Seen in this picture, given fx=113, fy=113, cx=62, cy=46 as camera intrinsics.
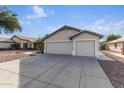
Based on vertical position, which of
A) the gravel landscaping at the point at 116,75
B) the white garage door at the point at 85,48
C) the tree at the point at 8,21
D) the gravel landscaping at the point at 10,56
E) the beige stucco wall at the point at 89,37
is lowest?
the gravel landscaping at the point at 116,75

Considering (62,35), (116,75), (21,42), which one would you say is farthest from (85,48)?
(21,42)

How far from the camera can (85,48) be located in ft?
46.0

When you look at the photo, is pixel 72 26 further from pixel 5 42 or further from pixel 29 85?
pixel 5 42

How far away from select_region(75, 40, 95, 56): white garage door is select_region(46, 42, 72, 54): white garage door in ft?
4.90

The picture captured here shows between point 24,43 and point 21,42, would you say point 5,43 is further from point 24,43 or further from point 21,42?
point 24,43

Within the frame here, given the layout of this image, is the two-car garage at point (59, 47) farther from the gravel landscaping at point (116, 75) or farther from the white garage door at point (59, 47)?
the gravel landscaping at point (116, 75)

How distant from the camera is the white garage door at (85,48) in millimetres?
13640

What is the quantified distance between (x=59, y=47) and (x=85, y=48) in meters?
4.24

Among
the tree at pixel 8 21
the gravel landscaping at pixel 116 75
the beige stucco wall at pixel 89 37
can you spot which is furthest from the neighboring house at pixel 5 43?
the gravel landscaping at pixel 116 75

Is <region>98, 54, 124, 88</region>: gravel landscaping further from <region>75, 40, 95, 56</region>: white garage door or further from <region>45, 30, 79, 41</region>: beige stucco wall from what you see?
<region>45, 30, 79, 41</region>: beige stucco wall

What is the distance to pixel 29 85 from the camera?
438 cm
